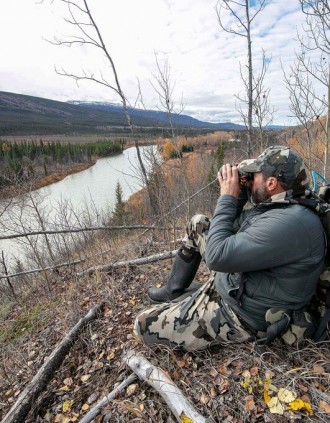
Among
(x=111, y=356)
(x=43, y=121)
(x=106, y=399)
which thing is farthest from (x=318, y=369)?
(x=43, y=121)

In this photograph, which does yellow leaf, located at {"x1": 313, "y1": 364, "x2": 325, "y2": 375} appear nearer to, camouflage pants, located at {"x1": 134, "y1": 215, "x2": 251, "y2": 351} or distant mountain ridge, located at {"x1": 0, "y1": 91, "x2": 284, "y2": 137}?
camouflage pants, located at {"x1": 134, "y1": 215, "x2": 251, "y2": 351}

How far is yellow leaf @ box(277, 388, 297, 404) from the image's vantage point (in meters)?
1.58

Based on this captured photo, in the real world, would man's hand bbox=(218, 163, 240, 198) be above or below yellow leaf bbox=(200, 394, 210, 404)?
above

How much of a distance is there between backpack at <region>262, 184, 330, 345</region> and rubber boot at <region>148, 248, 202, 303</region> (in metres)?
0.81

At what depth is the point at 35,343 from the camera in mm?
3148

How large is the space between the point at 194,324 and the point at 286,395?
2.34 feet

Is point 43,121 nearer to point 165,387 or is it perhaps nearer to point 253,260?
point 165,387

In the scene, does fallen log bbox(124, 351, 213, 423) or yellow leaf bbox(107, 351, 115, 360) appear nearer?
fallen log bbox(124, 351, 213, 423)

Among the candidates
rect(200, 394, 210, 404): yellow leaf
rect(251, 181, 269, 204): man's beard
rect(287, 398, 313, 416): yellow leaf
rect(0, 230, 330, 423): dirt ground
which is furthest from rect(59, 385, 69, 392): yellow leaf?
rect(251, 181, 269, 204): man's beard

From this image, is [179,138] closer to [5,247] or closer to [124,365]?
[124,365]

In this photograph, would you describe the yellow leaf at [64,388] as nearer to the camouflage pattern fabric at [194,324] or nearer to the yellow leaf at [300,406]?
the camouflage pattern fabric at [194,324]

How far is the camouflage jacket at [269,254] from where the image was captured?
1473 millimetres

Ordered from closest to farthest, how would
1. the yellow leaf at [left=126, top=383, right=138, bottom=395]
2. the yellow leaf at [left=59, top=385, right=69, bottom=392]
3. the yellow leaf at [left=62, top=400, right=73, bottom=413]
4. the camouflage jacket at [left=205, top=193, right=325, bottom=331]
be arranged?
the camouflage jacket at [left=205, top=193, right=325, bottom=331]
the yellow leaf at [left=126, top=383, right=138, bottom=395]
the yellow leaf at [left=62, top=400, right=73, bottom=413]
the yellow leaf at [left=59, top=385, right=69, bottom=392]

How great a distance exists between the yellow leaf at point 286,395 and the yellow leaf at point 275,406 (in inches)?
1.1
